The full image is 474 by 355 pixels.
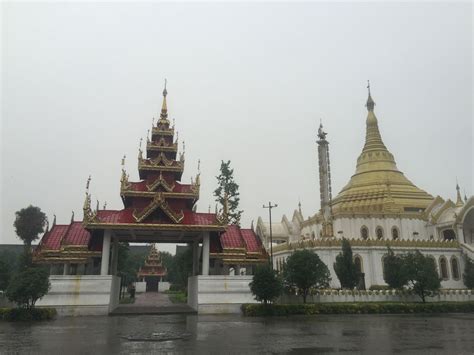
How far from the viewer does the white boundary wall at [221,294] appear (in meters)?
26.1

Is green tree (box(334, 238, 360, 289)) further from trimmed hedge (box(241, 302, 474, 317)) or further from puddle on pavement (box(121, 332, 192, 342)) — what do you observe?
puddle on pavement (box(121, 332, 192, 342))

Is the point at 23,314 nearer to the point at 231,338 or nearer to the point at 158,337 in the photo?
the point at 158,337

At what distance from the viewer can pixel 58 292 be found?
2475 centimetres

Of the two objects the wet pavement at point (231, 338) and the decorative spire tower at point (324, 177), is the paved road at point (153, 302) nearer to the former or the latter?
the wet pavement at point (231, 338)

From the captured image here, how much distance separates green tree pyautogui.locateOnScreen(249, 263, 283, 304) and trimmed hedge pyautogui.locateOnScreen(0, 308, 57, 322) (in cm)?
1249

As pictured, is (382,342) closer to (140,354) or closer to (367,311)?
(140,354)

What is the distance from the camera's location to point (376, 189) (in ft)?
184

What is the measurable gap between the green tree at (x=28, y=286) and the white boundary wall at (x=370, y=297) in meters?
17.1

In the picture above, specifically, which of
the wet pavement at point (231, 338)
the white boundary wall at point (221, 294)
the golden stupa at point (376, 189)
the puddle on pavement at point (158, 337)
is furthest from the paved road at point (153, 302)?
the golden stupa at point (376, 189)

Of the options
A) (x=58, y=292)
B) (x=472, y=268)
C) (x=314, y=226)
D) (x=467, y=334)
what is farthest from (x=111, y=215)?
(x=472, y=268)

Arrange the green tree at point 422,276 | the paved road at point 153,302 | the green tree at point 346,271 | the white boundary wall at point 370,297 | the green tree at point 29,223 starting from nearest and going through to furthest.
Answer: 1. the white boundary wall at point 370,297
2. the green tree at point 422,276
3. the paved road at point 153,302
4. the green tree at point 346,271
5. the green tree at point 29,223

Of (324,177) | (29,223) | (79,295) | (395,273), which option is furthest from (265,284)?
(29,223)

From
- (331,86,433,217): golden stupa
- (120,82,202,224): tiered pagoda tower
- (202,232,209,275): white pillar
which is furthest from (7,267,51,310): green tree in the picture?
(331,86,433,217): golden stupa

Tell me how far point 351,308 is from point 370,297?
5.12 m
